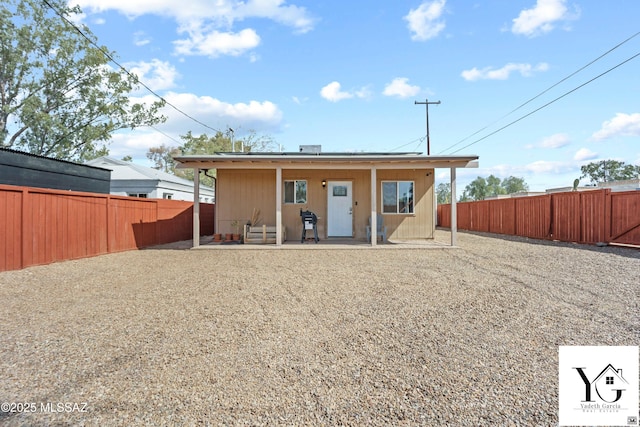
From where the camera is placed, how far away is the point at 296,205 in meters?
11.6

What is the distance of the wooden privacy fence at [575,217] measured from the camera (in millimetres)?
8609

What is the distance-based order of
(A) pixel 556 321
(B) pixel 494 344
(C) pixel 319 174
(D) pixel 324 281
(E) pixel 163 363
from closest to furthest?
(E) pixel 163 363 → (B) pixel 494 344 → (A) pixel 556 321 → (D) pixel 324 281 → (C) pixel 319 174

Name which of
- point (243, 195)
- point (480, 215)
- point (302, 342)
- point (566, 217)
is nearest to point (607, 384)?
point (302, 342)

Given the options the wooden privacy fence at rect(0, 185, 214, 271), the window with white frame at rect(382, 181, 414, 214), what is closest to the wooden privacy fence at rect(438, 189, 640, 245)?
the window with white frame at rect(382, 181, 414, 214)

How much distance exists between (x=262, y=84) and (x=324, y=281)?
13.6 m

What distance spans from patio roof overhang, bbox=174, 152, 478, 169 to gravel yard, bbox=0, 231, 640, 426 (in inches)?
160

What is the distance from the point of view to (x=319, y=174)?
11.6 metres

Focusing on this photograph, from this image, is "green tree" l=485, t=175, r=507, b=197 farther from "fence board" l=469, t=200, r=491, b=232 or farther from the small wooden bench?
the small wooden bench

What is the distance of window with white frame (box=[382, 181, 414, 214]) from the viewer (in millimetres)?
11773

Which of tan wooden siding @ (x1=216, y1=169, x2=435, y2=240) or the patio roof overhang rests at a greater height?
the patio roof overhang

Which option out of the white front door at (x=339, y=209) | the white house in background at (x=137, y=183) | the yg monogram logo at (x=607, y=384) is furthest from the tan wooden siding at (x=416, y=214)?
the white house in background at (x=137, y=183)

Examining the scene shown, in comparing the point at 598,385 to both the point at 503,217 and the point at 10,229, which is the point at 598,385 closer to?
the point at 10,229

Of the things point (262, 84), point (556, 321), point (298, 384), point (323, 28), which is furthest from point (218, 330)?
point (262, 84)

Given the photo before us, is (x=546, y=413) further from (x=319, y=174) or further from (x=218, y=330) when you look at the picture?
(x=319, y=174)
